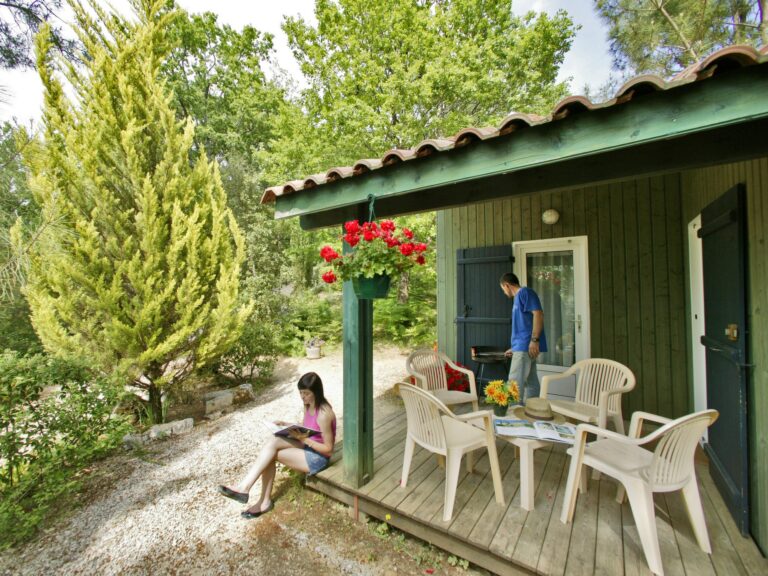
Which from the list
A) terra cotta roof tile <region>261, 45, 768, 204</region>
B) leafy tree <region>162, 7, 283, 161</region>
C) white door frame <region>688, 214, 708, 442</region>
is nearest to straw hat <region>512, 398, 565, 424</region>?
white door frame <region>688, 214, 708, 442</region>

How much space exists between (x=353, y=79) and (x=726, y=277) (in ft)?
27.1

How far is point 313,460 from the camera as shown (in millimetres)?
2449

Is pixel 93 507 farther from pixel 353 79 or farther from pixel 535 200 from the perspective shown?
pixel 353 79

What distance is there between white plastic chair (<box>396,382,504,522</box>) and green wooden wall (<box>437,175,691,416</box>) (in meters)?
2.18

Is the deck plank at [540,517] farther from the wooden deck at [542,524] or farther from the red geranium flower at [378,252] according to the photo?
→ the red geranium flower at [378,252]

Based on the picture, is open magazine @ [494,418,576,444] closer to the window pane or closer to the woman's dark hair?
the woman's dark hair

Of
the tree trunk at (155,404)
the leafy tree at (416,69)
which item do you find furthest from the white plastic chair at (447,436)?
the leafy tree at (416,69)

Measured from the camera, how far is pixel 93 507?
259 cm

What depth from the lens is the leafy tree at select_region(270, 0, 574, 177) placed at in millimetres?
7625

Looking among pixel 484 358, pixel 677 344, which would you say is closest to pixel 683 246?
pixel 677 344

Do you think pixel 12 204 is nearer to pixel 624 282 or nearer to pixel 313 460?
pixel 313 460

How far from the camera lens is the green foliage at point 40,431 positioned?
87.6 inches

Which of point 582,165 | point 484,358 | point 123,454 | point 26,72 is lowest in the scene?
point 123,454

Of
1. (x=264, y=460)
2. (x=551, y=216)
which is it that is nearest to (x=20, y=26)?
(x=264, y=460)
